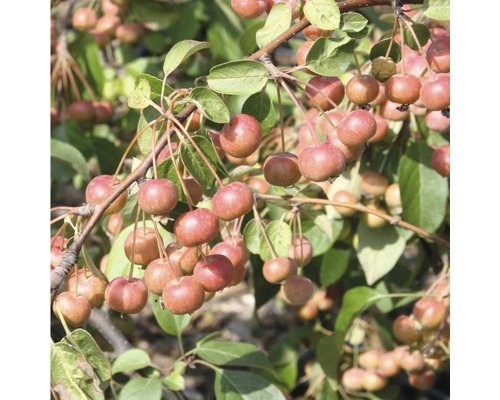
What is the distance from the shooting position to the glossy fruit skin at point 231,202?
886 millimetres

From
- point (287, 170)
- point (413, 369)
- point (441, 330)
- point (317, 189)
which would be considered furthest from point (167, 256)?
point (413, 369)

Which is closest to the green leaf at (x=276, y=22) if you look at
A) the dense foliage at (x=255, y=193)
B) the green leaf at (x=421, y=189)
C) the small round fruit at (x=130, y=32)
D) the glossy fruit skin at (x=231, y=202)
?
the dense foliage at (x=255, y=193)

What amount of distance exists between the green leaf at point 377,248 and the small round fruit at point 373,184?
0.07 metres

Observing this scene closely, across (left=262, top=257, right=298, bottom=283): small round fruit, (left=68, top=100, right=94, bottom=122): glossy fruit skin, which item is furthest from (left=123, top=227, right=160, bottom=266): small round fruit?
(left=68, top=100, right=94, bottom=122): glossy fruit skin

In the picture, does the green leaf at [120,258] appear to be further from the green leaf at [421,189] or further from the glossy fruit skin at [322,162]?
the green leaf at [421,189]

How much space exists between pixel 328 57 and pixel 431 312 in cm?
66

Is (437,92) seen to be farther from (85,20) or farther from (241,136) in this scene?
(85,20)

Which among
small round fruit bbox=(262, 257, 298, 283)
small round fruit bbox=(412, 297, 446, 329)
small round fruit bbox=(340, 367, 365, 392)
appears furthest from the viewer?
small round fruit bbox=(340, 367, 365, 392)

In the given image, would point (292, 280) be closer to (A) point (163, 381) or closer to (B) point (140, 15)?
(A) point (163, 381)

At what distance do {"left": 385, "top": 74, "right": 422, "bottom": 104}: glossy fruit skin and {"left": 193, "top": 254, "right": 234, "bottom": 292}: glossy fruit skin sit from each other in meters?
0.30

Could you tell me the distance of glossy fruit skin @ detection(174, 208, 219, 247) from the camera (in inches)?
34.2

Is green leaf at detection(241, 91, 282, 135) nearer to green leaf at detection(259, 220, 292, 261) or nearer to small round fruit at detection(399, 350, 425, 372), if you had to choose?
green leaf at detection(259, 220, 292, 261)

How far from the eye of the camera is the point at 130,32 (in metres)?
2.17

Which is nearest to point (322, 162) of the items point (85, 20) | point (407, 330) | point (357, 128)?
point (357, 128)
